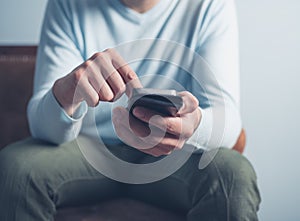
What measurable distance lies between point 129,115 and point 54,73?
249mm

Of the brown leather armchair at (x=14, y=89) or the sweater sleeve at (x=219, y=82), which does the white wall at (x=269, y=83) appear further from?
the sweater sleeve at (x=219, y=82)

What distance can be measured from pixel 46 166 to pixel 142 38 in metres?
0.34

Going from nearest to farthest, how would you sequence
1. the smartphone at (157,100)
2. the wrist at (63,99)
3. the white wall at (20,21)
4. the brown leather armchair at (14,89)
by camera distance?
the smartphone at (157,100), the wrist at (63,99), the brown leather armchair at (14,89), the white wall at (20,21)

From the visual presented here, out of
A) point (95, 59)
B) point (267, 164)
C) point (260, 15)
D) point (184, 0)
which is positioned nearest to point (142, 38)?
point (184, 0)

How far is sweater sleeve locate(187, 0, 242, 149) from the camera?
3.13ft

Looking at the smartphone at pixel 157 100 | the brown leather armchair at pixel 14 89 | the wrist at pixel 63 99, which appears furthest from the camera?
the brown leather armchair at pixel 14 89

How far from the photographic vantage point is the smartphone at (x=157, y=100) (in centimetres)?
78

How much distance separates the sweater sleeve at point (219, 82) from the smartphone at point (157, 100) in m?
0.14

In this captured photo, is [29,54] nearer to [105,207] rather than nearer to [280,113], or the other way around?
[105,207]

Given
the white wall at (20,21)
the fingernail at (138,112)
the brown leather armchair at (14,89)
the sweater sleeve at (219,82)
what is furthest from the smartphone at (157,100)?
the white wall at (20,21)

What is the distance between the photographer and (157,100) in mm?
792

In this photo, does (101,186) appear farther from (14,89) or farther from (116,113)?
(14,89)

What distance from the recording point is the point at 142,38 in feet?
3.54

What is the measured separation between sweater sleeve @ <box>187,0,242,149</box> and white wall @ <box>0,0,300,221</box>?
1.10 feet
